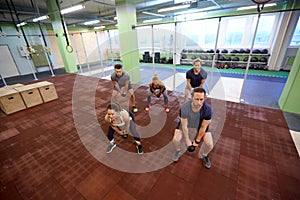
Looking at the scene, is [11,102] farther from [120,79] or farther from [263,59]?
[263,59]

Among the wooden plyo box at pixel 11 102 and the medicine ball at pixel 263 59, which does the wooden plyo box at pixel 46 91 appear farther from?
the medicine ball at pixel 263 59

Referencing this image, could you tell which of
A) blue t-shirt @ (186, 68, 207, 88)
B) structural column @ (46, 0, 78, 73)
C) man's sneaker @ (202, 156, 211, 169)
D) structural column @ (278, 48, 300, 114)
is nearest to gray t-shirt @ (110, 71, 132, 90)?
blue t-shirt @ (186, 68, 207, 88)

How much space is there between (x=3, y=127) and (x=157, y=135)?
3665 millimetres

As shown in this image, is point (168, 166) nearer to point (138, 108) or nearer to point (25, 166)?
point (138, 108)

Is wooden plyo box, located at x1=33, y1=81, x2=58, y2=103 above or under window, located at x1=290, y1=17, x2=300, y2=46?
under

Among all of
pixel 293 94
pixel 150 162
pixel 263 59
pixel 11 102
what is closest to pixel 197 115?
pixel 150 162

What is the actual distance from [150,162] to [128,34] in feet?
16.6

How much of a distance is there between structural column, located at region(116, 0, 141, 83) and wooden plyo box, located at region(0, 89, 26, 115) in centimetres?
376

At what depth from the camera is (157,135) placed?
270 centimetres

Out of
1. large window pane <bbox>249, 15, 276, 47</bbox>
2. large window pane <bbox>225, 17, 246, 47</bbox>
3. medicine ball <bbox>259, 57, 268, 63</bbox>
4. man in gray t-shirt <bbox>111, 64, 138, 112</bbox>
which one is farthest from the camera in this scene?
large window pane <bbox>225, 17, 246, 47</bbox>

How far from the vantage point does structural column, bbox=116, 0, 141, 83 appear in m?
5.23

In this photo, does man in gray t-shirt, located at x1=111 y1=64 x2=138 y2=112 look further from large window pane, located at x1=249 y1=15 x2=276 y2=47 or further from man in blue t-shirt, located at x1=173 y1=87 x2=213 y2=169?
large window pane, located at x1=249 y1=15 x2=276 y2=47

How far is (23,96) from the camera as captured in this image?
12.7 ft

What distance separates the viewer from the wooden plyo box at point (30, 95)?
3865 millimetres
